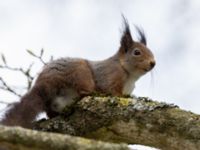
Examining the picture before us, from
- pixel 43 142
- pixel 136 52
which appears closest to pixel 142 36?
pixel 136 52

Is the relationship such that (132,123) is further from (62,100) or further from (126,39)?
(126,39)

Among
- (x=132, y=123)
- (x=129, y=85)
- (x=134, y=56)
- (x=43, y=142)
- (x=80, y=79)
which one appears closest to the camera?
(x=43, y=142)

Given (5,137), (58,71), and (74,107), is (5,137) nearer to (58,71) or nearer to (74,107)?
(74,107)

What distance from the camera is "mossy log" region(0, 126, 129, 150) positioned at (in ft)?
6.45

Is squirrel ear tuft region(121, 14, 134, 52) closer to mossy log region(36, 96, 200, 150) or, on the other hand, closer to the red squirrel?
the red squirrel

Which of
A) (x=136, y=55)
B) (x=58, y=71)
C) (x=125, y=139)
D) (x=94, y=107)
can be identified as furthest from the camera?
(x=136, y=55)

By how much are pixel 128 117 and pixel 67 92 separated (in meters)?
1.53

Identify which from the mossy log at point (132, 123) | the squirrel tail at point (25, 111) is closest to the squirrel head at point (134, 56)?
the squirrel tail at point (25, 111)

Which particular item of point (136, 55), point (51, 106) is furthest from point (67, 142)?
point (136, 55)

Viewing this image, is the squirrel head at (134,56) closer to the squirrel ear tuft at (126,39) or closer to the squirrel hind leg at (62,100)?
the squirrel ear tuft at (126,39)

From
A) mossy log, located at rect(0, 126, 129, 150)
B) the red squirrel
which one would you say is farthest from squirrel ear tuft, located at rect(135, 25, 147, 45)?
mossy log, located at rect(0, 126, 129, 150)

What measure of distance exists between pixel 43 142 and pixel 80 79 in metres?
3.28

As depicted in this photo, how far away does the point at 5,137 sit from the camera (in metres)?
2.05

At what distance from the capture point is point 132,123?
3635 millimetres
